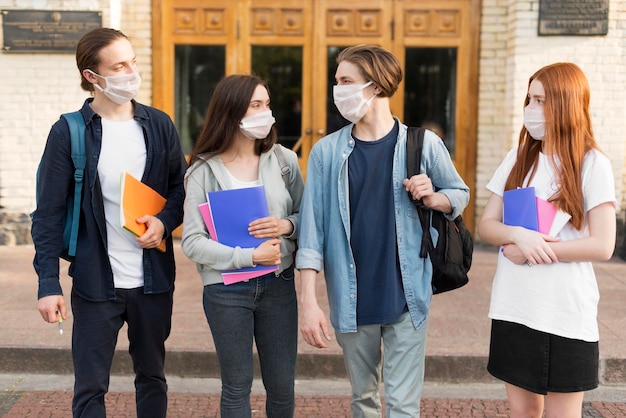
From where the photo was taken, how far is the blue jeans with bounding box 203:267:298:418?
10.1 ft

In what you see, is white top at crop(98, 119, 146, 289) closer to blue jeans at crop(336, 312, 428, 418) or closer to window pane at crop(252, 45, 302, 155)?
blue jeans at crop(336, 312, 428, 418)

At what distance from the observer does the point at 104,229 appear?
3105 millimetres

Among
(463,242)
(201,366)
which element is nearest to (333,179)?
(463,242)

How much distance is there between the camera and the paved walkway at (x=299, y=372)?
4.33 meters

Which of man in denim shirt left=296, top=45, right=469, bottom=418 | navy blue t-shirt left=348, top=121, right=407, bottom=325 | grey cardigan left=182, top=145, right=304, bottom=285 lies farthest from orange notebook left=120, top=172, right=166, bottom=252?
navy blue t-shirt left=348, top=121, right=407, bottom=325

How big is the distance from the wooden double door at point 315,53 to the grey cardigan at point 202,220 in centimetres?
538

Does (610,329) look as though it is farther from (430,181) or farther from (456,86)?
(456,86)

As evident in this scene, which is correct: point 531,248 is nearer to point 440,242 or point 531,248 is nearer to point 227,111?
point 440,242

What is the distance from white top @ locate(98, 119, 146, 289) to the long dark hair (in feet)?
0.94

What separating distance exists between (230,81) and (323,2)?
560cm

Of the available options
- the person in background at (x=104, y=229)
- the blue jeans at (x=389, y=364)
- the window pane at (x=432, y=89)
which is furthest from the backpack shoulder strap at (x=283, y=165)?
the window pane at (x=432, y=89)

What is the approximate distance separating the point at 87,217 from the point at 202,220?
0.48m

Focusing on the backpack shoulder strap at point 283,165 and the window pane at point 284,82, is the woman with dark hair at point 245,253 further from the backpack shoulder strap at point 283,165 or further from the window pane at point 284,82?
the window pane at point 284,82

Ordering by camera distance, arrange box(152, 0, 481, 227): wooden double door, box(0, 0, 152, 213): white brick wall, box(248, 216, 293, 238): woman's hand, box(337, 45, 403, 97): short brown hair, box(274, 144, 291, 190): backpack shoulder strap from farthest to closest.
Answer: box(152, 0, 481, 227): wooden double door < box(0, 0, 152, 213): white brick wall < box(274, 144, 291, 190): backpack shoulder strap < box(248, 216, 293, 238): woman's hand < box(337, 45, 403, 97): short brown hair
